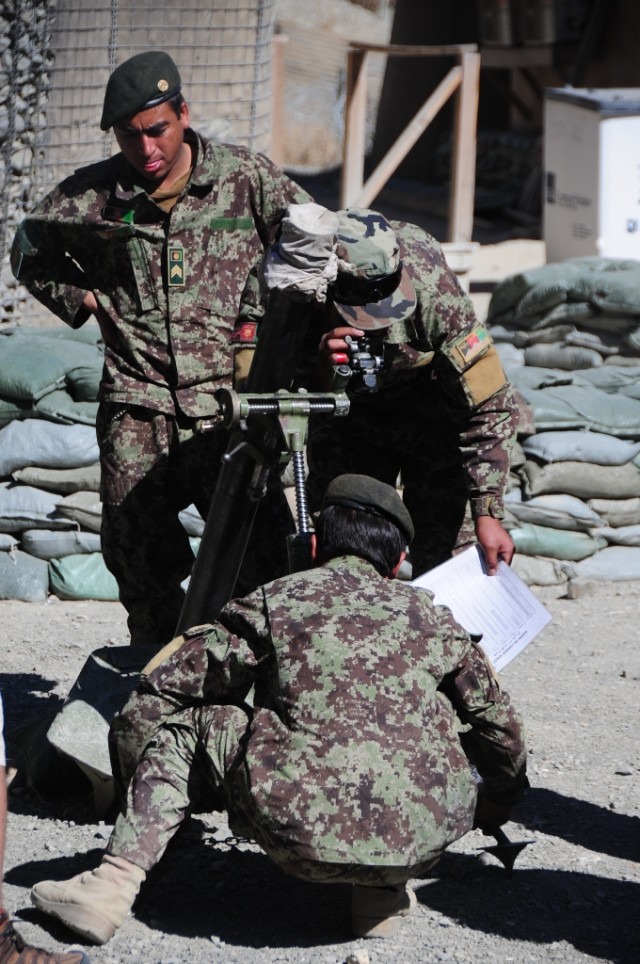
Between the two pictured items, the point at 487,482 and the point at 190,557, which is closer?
the point at 487,482

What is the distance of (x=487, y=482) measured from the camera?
133 inches

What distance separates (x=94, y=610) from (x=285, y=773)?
8.64ft

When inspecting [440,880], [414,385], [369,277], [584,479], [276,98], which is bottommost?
[440,880]

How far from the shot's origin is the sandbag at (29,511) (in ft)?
16.9

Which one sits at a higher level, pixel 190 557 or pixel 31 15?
pixel 31 15

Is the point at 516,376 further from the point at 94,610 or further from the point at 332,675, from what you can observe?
the point at 332,675

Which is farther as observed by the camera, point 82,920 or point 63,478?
point 63,478

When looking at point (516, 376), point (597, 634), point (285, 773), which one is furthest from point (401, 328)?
point (516, 376)

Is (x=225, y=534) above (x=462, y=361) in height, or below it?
below

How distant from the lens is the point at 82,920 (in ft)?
8.54

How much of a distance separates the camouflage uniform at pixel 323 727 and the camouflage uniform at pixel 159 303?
0.92 metres

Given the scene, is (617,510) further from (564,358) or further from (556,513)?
(564,358)

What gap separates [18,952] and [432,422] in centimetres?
179

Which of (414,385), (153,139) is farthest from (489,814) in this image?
(153,139)
